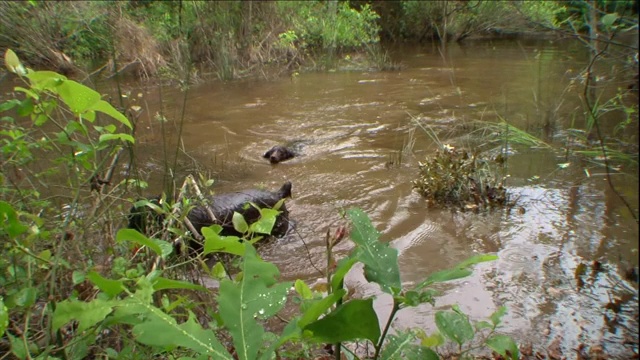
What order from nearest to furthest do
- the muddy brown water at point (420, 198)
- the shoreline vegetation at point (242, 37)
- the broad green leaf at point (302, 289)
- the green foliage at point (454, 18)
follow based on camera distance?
1. the broad green leaf at point (302, 289)
2. the muddy brown water at point (420, 198)
3. the shoreline vegetation at point (242, 37)
4. the green foliage at point (454, 18)

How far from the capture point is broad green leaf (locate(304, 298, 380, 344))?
1.21m

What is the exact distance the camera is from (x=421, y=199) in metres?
4.86

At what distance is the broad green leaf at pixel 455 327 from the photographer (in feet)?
5.05

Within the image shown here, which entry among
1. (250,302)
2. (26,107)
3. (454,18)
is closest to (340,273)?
(250,302)

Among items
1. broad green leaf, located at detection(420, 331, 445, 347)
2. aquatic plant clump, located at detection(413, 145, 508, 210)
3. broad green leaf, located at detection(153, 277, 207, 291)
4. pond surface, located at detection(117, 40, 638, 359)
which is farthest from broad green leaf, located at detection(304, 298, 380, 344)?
aquatic plant clump, located at detection(413, 145, 508, 210)

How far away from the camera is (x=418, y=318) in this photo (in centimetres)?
303

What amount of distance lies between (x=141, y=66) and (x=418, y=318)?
30.1 ft

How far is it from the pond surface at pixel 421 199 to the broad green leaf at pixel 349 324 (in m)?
0.56

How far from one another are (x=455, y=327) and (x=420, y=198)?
11.1 feet

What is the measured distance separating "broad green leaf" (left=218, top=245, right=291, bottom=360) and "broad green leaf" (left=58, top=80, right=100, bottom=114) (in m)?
0.62

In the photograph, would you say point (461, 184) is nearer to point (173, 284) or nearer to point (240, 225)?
point (240, 225)

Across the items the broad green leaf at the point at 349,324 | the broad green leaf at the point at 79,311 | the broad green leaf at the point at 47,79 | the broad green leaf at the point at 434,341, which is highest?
the broad green leaf at the point at 47,79

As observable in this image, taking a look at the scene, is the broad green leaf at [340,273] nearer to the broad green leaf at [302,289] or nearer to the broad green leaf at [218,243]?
the broad green leaf at [218,243]

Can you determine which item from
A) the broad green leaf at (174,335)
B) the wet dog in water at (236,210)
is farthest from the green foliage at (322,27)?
the broad green leaf at (174,335)
